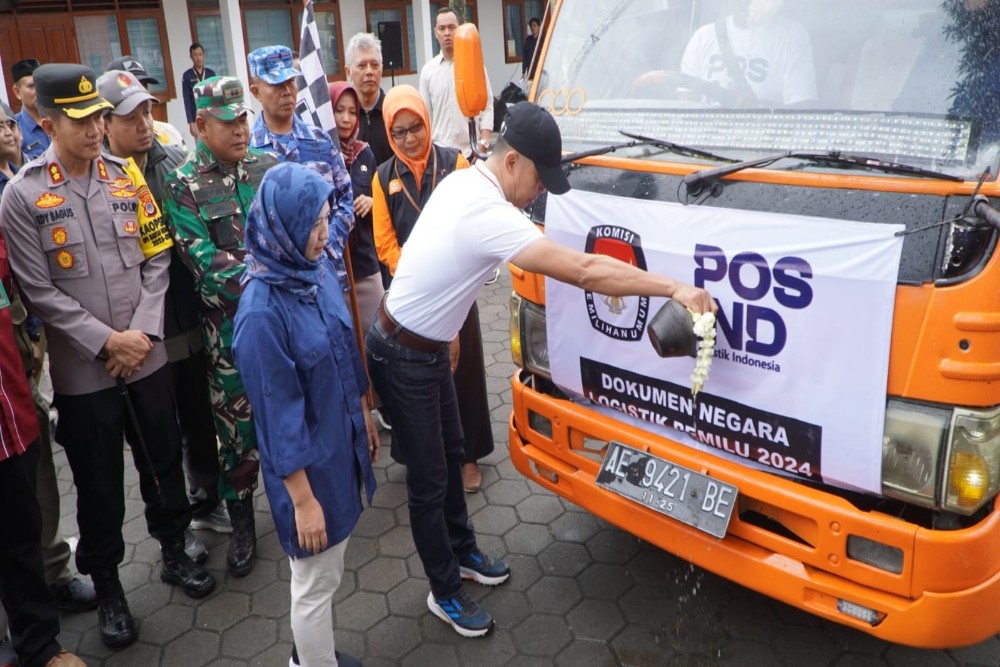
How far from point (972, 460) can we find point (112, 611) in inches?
123

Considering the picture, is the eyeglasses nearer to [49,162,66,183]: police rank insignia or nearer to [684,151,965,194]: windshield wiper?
[49,162,66,183]: police rank insignia

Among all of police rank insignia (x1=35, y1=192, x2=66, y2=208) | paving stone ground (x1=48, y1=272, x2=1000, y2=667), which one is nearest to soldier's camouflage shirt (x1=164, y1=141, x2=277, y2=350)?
police rank insignia (x1=35, y1=192, x2=66, y2=208)

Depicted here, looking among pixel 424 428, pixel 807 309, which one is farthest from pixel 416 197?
pixel 807 309

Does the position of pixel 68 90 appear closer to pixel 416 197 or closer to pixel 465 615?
pixel 416 197

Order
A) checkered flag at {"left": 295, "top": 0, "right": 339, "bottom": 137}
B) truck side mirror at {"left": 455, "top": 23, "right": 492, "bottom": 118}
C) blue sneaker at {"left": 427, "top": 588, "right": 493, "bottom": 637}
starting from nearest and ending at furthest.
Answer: blue sneaker at {"left": 427, "top": 588, "right": 493, "bottom": 637} → truck side mirror at {"left": 455, "top": 23, "right": 492, "bottom": 118} → checkered flag at {"left": 295, "top": 0, "right": 339, "bottom": 137}

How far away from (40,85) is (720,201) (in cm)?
245

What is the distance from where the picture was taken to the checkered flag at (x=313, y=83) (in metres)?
4.12

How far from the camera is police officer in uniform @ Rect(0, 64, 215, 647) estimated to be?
292 cm

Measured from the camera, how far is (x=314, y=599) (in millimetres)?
2600

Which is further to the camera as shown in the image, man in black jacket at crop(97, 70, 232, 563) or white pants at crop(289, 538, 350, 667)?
man in black jacket at crop(97, 70, 232, 563)

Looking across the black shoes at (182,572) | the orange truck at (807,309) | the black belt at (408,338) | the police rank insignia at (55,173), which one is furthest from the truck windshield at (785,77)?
the black shoes at (182,572)

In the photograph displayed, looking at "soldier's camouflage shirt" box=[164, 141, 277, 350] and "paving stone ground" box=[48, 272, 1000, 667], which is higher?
"soldier's camouflage shirt" box=[164, 141, 277, 350]

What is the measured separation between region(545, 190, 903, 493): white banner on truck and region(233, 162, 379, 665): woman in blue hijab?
924 millimetres

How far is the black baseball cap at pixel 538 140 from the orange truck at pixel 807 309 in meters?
0.29
